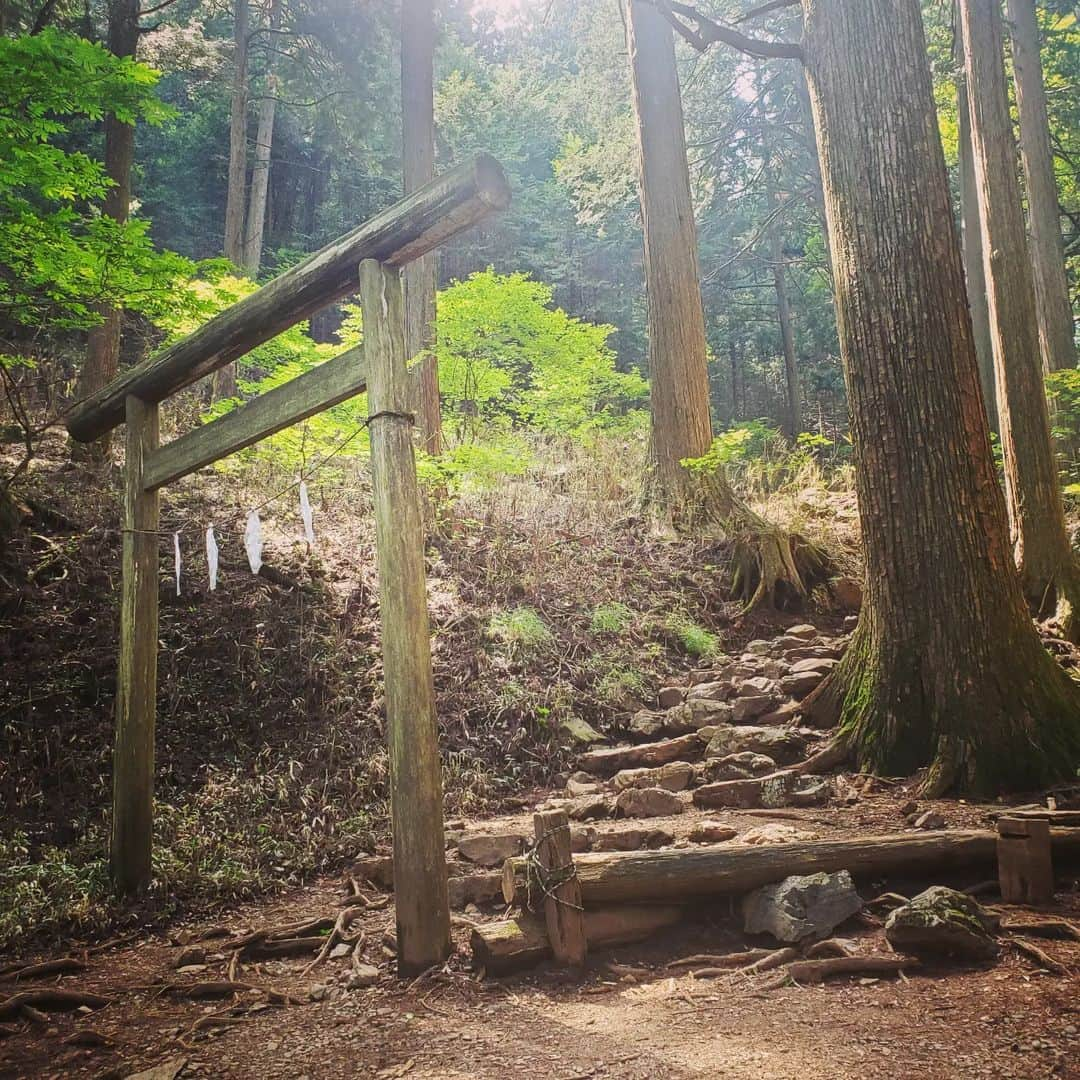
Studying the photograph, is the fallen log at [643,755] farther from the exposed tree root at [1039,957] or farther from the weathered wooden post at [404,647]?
the exposed tree root at [1039,957]

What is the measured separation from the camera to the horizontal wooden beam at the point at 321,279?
316cm

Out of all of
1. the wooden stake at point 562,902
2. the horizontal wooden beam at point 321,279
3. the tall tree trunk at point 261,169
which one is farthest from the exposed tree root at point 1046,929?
the tall tree trunk at point 261,169

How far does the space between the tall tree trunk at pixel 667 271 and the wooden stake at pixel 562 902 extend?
22.2ft

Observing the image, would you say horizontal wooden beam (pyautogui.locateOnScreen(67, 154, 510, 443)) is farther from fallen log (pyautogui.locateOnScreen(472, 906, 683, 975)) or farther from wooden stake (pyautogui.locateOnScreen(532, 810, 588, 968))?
fallen log (pyautogui.locateOnScreen(472, 906, 683, 975))

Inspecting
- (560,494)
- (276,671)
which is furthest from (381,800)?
(560,494)

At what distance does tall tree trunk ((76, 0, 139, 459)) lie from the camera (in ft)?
30.3

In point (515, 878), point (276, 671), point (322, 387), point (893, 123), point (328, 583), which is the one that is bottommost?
point (515, 878)

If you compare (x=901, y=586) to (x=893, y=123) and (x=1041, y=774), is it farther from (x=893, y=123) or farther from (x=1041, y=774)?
(x=893, y=123)

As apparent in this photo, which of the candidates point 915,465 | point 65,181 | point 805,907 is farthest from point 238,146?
point 805,907

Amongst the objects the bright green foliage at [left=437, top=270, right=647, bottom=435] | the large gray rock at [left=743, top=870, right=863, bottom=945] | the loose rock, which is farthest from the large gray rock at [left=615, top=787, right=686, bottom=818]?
the bright green foliage at [left=437, top=270, right=647, bottom=435]

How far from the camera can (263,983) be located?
356 centimetres

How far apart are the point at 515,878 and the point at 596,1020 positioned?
747mm

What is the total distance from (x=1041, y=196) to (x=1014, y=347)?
5.24 meters

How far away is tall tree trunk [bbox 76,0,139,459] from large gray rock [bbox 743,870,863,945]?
8736mm
